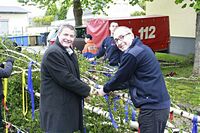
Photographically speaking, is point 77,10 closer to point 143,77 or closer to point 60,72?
point 60,72

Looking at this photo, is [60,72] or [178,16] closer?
[60,72]

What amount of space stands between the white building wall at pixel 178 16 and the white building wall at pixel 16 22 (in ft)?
74.3

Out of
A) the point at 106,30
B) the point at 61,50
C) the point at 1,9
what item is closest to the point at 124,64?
the point at 61,50

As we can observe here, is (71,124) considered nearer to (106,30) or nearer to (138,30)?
(106,30)

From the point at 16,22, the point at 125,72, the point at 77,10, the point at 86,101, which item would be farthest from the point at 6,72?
the point at 16,22

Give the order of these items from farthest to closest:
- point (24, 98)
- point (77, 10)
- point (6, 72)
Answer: point (77, 10)
point (24, 98)
point (6, 72)

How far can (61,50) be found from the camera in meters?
3.44

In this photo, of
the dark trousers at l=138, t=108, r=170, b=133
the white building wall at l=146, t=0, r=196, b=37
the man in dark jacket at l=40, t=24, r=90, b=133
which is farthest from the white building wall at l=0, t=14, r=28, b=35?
the dark trousers at l=138, t=108, r=170, b=133

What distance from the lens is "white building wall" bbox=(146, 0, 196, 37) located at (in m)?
18.7

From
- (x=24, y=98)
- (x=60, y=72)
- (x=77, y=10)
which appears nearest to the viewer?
(x=60, y=72)

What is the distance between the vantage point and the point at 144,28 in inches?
631

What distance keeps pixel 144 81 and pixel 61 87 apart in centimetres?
81

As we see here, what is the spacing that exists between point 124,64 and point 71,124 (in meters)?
0.83

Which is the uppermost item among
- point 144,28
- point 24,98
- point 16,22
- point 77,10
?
point 16,22
